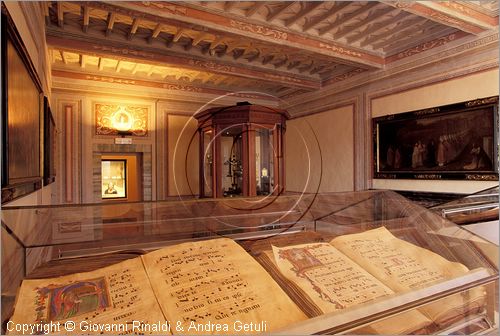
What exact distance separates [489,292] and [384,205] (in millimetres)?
731

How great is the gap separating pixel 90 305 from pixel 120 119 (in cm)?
627

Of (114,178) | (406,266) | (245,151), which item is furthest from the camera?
(114,178)

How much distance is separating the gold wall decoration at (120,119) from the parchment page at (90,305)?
610cm

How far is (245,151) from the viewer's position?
390cm

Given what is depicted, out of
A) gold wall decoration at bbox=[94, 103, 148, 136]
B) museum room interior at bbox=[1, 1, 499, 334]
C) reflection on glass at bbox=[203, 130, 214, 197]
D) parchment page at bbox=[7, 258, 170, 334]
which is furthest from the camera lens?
gold wall decoration at bbox=[94, 103, 148, 136]

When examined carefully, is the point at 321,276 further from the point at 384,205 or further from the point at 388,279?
the point at 384,205

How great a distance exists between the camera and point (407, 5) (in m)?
3.19

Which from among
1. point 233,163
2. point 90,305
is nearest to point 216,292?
point 90,305

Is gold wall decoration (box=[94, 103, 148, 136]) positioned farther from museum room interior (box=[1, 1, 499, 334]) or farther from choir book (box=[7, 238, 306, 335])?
choir book (box=[7, 238, 306, 335])

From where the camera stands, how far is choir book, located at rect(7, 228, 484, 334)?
0.69m

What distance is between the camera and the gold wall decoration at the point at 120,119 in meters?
6.21

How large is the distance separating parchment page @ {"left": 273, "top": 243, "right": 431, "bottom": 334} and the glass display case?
0.04ft

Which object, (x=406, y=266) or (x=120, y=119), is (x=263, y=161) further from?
(x=120, y=119)

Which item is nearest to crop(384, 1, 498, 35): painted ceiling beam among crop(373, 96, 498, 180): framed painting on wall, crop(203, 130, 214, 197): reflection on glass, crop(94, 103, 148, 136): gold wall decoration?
crop(373, 96, 498, 180): framed painting on wall
